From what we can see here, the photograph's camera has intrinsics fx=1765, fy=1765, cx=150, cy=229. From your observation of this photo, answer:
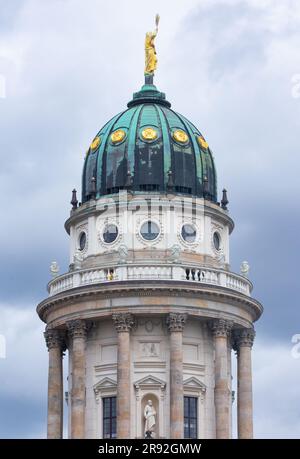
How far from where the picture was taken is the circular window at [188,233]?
356ft

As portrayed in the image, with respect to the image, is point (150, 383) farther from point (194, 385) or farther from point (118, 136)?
point (118, 136)

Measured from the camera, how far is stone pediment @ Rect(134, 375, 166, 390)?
104 meters

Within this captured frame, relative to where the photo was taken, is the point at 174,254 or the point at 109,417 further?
the point at 174,254

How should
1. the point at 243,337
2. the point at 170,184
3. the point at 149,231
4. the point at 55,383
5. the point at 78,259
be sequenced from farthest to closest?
the point at 78,259 → the point at 170,184 → the point at 149,231 → the point at 243,337 → the point at 55,383

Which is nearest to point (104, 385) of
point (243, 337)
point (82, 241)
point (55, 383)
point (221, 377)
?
point (55, 383)

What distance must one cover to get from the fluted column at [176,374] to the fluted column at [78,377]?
5463mm

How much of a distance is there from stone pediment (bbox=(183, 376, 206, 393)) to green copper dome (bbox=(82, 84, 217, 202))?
12036 mm

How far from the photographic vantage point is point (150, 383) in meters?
104

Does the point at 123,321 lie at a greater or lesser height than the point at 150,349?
greater

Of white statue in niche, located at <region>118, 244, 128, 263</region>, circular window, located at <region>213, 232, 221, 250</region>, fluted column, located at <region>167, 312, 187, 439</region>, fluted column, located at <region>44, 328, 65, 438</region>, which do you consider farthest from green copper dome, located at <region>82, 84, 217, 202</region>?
fluted column, located at <region>44, 328, 65, 438</region>

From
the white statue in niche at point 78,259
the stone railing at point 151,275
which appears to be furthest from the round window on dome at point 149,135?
the stone railing at point 151,275

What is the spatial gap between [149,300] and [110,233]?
21.6 ft

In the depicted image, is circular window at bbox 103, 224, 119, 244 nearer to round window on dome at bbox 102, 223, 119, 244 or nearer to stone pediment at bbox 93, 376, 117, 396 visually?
round window on dome at bbox 102, 223, 119, 244
